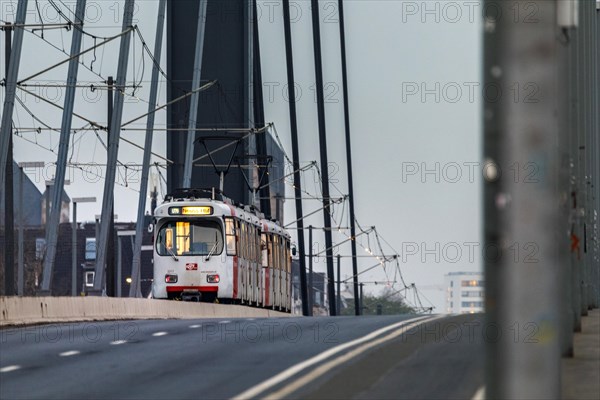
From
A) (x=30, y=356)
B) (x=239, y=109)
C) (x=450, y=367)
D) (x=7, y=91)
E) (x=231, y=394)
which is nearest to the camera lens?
(x=231, y=394)

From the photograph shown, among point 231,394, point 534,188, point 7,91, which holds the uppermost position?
point 7,91

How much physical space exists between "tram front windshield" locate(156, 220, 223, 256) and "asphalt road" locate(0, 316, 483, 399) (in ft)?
72.7

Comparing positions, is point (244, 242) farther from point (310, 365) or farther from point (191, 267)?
point (310, 365)

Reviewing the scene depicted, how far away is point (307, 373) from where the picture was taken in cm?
1501

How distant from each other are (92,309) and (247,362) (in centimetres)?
1628

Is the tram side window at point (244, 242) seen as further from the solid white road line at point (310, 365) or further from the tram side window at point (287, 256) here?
the solid white road line at point (310, 365)

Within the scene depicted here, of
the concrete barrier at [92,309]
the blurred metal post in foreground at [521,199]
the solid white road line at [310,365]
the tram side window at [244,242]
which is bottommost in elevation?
the solid white road line at [310,365]

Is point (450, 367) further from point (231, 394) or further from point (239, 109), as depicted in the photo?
point (239, 109)

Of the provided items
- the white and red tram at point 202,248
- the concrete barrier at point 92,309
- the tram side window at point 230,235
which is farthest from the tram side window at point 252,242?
the concrete barrier at point 92,309

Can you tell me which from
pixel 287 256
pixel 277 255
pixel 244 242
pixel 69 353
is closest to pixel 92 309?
pixel 69 353

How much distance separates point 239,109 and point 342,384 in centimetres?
4916

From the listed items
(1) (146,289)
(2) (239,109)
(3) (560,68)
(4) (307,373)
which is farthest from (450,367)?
(1) (146,289)

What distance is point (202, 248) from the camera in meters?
46.1

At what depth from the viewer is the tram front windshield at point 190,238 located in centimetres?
4544
